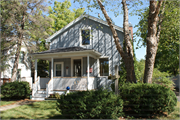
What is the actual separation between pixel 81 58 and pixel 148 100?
21.4 ft

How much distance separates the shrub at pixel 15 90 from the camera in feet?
27.5

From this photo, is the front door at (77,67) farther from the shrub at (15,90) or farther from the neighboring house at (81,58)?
the shrub at (15,90)

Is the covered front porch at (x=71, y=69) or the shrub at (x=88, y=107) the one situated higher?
the covered front porch at (x=71, y=69)

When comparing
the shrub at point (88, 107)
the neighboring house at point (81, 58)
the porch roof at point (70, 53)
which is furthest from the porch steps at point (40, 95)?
the shrub at point (88, 107)

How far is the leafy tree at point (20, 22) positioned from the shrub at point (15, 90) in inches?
99.2

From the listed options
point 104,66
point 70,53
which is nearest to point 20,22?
point 70,53

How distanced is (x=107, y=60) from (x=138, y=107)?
5.69m

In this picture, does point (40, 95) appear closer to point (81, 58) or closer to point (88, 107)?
point (81, 58)

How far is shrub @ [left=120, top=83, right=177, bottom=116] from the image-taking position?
445 cm

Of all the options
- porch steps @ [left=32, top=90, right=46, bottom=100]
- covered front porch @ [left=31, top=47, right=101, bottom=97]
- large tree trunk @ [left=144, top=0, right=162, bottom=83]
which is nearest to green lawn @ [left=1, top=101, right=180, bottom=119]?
large tree trunk @ [left=144, top=0, right=162, bottom=83]

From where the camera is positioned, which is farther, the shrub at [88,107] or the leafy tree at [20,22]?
the leafy tree at [20,22]

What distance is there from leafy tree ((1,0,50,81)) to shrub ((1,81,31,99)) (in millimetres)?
2519

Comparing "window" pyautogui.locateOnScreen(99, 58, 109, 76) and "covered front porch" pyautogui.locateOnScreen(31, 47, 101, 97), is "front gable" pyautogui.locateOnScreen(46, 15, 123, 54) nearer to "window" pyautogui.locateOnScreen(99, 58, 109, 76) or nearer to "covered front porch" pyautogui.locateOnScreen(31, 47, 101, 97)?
"window" pyautogui.locateOnScreen(99, 58, 109, 76)

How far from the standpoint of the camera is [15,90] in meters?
8.45
